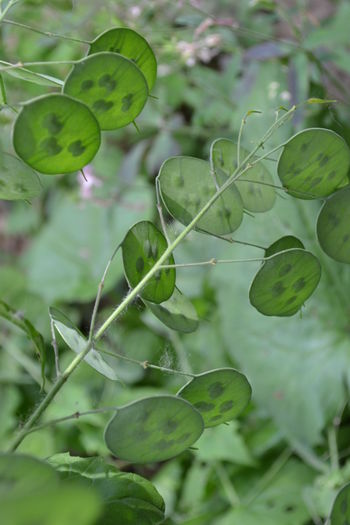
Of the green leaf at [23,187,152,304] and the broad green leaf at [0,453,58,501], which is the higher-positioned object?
the broad green leaf at [0,453,58,501]

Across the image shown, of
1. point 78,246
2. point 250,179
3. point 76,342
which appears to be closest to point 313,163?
point 250,179

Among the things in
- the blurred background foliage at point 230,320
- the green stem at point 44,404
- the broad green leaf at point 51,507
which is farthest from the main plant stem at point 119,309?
the blurred background foliage at point 230,320

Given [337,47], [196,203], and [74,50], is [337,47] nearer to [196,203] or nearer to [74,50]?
[74,50]

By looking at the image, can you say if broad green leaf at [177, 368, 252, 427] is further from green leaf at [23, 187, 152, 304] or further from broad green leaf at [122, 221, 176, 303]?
green leaf at [23, 187, 152, 304]

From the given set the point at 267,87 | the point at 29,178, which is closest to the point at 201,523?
the point at 267,87

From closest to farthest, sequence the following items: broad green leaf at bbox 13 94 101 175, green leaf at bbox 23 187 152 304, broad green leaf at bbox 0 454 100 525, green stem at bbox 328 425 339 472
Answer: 1. broad green leaf at bbox 0 454 100 525
2. broad green leaf at bbox 13 94 101 175
3. green stem at bbox 328 425 339 472
4. green leaf at bbox 23 187 152 304

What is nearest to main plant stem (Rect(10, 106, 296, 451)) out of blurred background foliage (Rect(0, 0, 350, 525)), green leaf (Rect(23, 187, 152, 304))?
blurred background foliage (Rect(0, 0, 350, 525))
